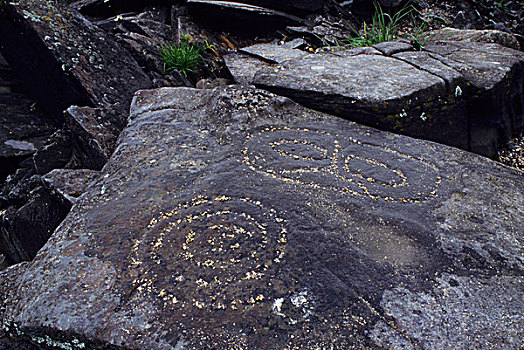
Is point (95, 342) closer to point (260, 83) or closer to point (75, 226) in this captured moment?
point (75, 226)

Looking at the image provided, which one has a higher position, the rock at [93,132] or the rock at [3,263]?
the rock at [93,132]

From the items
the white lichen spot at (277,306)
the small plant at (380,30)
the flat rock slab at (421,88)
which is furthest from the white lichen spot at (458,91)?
the white lichen spot at (277,306)

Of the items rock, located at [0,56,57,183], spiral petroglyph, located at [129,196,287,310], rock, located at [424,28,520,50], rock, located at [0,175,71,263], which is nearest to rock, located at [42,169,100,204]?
rock, located at [0,175,71,263]

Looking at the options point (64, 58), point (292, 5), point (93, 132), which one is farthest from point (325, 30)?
point (93, 132)

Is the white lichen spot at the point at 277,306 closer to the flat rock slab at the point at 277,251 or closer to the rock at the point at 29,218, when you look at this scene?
the flat rock slab at the point at 277,251

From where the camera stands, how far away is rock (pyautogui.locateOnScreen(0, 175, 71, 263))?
191cm

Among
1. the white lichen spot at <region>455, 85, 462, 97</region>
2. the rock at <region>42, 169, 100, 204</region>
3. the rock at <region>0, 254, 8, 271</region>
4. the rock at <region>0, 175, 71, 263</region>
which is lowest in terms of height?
the rock at <region>0, 254, 8, 271</region>

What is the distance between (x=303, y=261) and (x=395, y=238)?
0.33 m

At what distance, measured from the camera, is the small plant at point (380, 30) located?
3326 millimetres

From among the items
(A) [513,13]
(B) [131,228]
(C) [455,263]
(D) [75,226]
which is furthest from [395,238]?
(A) [513,13]

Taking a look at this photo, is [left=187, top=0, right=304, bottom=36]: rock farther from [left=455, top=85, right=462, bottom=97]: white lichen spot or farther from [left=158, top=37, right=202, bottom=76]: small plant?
[left=455, top=85, right=462, bottom=97]: white lichen spot

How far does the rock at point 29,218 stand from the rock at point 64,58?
1.90 ft

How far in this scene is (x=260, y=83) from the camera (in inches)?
85.5

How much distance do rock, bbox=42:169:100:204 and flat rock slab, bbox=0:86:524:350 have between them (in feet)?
0.94
